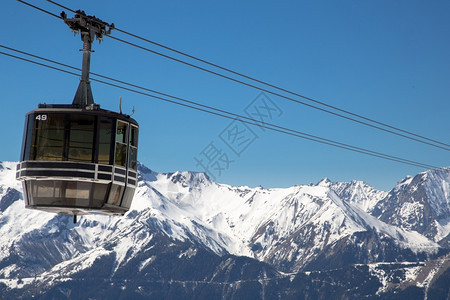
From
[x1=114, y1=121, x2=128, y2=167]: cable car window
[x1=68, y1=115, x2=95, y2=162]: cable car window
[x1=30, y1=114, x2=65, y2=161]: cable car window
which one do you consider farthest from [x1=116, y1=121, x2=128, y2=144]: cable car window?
[x1=30, y1=114, x2=65, y2=161]: cable car window

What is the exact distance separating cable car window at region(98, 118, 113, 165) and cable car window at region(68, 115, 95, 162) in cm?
40

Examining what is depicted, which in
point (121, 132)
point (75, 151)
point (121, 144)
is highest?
point (121, 132)

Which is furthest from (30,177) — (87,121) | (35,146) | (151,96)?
(151,96)

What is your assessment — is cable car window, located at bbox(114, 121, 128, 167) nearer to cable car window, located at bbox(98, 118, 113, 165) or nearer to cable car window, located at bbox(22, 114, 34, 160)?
cable car window, located at bbox(98, 118, 113, 165)

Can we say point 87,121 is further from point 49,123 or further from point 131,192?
point 131,192

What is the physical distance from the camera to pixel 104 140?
3431cm

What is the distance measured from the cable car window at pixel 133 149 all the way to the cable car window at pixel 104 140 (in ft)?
6.03

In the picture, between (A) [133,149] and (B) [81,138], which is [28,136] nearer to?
(B) [81,138]

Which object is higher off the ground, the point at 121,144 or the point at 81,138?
the point at 121,144

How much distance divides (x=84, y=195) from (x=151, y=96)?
37.8ft

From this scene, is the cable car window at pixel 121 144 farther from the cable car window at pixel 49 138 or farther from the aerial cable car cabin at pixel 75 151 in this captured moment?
the cable car window at pixel 49 138

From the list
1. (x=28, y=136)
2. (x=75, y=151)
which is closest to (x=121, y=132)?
(x=75, y=151)

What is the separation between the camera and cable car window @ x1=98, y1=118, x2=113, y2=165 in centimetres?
3406

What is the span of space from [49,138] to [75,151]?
1.40 m
